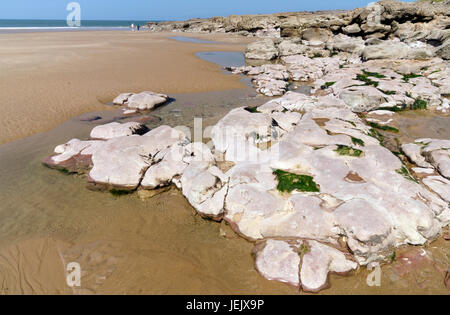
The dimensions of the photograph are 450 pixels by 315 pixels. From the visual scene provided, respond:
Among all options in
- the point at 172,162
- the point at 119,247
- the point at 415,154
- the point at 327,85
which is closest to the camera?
the point at 119,247

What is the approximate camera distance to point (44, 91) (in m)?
14.3

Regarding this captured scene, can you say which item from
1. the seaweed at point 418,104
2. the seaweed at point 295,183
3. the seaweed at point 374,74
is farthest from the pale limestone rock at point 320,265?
the seaweed at point 374,74

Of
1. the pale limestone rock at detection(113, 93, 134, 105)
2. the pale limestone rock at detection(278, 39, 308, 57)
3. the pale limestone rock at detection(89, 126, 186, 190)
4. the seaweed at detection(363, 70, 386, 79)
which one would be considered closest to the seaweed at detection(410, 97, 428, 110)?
the seaweed at detection(363, 70, 386, 79)

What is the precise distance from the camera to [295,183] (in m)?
5.93

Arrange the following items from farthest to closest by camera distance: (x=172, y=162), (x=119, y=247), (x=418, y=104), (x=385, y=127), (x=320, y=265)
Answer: (x=418, y=104)
(x=385, y=127)
(x=172, y=162)
(x=119, y=247)
(x=320, y=265)

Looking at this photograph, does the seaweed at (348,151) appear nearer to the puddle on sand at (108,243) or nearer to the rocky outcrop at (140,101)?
the puddle on sand at (108,243)

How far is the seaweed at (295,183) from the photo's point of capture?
5840 millimetres

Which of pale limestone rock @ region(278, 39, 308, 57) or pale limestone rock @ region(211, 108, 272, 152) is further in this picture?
pale limestone rock @ region(278, 39, 308, 57)

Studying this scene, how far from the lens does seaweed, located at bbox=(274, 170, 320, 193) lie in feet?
19.2

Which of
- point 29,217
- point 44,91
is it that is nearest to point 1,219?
point 29,217

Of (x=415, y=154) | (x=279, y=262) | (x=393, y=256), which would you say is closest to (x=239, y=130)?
(x=279, y=262)

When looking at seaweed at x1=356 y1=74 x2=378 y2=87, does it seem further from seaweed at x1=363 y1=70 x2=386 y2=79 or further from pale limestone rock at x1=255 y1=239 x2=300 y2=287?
pale limestone rock at x1=255 y1=239 x2=300 y2=287

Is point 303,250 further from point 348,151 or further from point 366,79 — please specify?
point 366,79

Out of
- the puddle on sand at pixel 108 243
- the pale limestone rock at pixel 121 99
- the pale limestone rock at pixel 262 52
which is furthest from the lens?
the pale limestone rock at pixel 262 52
